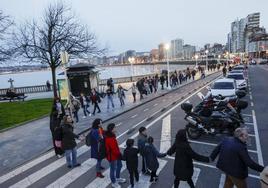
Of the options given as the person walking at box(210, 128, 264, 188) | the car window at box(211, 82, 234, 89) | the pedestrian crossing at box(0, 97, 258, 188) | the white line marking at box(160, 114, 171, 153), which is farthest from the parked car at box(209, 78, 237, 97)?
the person walking at box(210, 128, 264, 188)

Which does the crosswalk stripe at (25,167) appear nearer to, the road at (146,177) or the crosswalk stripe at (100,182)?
the road at (146,177)

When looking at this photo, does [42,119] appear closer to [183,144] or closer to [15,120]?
[15,120]

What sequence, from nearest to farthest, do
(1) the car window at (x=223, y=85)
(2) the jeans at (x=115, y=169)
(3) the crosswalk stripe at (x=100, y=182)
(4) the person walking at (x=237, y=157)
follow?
(4) the person walking at (x=237, y=157), (2) the jeans at (x=115, y=169), (3) the crosswalk stripe at (x=100, y=182), (1) the car window at (x=223, y=85)

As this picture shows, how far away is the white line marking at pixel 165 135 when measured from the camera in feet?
34.4

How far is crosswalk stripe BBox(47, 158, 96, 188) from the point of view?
316 inches

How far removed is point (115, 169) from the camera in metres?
8.05

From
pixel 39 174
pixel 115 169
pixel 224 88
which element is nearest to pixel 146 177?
pixel 115 169

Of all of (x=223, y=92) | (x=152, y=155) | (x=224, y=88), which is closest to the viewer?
(x=152, y=155)

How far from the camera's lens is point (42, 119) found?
59.6 feet

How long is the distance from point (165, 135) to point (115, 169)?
4492 mm

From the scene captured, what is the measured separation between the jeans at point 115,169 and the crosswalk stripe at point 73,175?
1.28 metres

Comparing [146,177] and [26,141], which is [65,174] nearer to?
[146,177]

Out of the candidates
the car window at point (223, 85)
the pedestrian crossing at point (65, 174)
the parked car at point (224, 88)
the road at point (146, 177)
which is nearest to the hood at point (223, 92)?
the parked car at point (224, 88)

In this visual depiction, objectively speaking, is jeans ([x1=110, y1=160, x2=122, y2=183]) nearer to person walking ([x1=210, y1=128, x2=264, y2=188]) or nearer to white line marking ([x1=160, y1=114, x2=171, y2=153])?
white line marking ([x1=160, y1=114, x2=171, y2=153])
